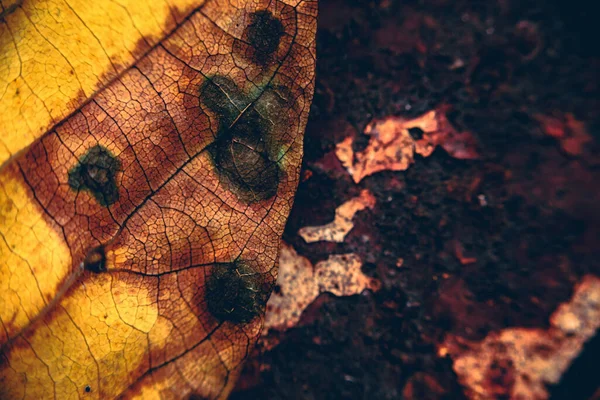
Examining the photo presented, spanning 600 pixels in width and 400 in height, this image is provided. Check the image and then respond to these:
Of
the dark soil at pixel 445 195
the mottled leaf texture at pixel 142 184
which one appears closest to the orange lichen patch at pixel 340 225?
the dark soil at pixel 445 195

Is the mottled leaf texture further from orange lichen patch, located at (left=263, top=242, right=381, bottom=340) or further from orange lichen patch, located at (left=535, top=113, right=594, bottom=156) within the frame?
orange lichen patch, located at (left=535, top=113, right=594, bottom=156)

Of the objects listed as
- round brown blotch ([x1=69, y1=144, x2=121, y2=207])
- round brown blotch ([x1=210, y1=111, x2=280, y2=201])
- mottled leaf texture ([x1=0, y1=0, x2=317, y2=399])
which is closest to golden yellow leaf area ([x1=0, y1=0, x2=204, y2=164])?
mottled leaf texture ([x1=0, y1=0, x2=317, y2=399])

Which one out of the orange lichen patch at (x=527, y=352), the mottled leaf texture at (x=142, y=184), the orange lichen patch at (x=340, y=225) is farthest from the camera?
the orange lichen patch at (x=340, y=225)

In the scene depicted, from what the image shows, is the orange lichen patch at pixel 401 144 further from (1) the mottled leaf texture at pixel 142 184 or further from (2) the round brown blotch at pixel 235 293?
(2) the round brown blotch at pixel 235 293

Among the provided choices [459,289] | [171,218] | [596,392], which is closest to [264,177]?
[171,218]

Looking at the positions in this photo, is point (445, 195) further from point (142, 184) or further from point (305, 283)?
point (142, 184)

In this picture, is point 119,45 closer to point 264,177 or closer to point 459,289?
point 264,177

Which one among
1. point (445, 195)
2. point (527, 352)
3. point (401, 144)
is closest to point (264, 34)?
point (401, 144)
